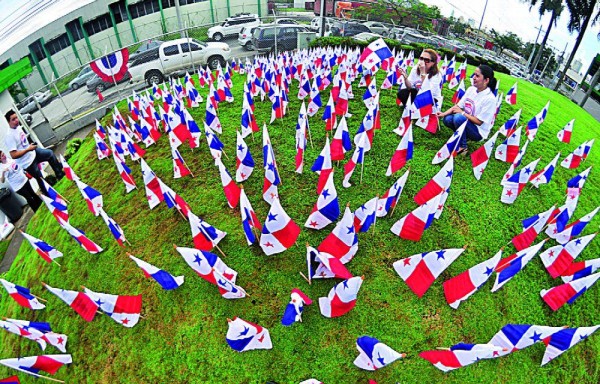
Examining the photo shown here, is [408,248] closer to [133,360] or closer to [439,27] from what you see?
[133,360]

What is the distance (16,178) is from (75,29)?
61.2 ft

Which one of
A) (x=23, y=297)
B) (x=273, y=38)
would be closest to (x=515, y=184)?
(x=23, y=297)

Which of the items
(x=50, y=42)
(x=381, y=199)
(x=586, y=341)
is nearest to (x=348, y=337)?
(x=381, y=199)

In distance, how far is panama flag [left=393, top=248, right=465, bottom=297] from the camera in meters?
3.31

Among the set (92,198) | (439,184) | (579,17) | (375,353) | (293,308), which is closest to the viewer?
(375,353)

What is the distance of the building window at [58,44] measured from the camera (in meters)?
19.7

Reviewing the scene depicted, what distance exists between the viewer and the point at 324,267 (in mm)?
3975

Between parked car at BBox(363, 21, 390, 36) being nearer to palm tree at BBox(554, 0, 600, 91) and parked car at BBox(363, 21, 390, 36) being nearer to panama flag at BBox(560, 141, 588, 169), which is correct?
palm tree at BBox(554, 0, 600, 91)

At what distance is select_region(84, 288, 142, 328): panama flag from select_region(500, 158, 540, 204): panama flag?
5246mm

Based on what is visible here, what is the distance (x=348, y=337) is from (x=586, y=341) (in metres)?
2.69

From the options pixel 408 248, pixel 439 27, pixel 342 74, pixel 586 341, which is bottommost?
pixel 439 27

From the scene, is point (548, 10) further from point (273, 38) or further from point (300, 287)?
point (300, 287)

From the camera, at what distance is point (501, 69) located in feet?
48.9

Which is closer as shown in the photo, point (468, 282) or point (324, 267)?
point (468, 282)
